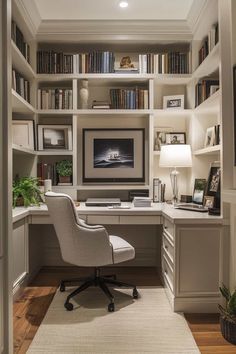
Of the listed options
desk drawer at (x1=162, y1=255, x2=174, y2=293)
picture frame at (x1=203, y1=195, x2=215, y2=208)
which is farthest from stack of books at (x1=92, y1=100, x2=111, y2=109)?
desk drawer at (x1=162, y1=255, x2=174, y2=293)

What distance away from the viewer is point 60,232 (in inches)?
104

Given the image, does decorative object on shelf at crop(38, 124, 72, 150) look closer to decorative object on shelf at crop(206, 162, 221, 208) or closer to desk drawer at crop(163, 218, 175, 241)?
desk drawer at crop(163, 218, 175, 241)

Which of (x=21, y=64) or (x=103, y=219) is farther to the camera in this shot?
(x=21, y=64)

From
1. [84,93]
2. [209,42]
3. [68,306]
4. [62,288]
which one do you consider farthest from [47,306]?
[209,42]

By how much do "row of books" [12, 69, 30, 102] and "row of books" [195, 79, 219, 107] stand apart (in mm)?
1857

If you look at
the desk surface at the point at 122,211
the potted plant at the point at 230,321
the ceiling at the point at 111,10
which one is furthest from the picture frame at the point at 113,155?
the potted plant at the point at 230,321

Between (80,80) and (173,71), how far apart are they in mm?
1076

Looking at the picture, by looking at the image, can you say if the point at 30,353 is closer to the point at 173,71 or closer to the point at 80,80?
the point at 80,80

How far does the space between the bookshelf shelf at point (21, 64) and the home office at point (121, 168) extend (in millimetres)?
22

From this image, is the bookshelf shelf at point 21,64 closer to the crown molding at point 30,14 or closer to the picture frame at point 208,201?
the crown molding at point 30,14

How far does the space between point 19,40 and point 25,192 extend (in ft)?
5.10

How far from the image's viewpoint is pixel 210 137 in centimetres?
331

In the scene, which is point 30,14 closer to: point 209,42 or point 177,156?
point 209,42

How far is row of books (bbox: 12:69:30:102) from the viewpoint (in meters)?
3.19
